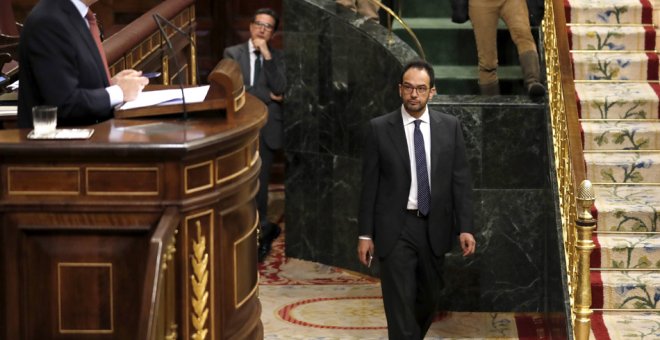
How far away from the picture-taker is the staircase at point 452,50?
10164mm

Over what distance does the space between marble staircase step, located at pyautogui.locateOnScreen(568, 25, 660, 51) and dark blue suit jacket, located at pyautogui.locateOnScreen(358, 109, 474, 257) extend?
2.15 metres

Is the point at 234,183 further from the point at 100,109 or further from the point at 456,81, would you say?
the point at 456,81

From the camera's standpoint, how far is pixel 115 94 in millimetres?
5562

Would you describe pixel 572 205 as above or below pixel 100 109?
below

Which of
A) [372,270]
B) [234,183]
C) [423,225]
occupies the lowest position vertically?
[372,270]

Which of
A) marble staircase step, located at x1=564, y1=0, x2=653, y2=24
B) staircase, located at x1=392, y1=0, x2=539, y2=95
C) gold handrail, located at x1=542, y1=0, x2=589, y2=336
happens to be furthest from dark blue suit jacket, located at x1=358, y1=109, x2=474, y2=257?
staircase, located at x1=392, y1=0, x2=539, y2=95

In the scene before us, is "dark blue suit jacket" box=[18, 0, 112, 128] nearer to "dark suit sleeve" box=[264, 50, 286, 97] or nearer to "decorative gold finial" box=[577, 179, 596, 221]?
"decorative gold finial" box=[577, 179, 596, 221]

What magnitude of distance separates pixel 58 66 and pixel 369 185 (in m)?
2.45

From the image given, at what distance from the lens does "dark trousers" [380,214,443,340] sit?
7363 millimetres

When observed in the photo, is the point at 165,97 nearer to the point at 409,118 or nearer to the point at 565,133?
the point at 409,118

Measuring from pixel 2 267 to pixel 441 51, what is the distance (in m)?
5.94

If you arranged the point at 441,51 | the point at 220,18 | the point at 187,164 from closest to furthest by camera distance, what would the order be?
the point at 187,164
the point at 441,51
the point at 220,18

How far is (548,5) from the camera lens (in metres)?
9.15

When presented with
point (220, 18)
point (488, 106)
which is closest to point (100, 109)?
point (488, 106)
